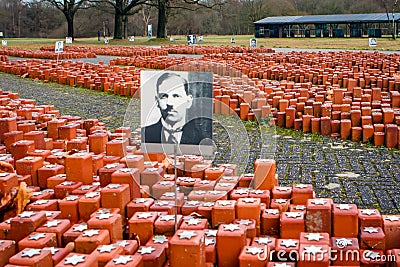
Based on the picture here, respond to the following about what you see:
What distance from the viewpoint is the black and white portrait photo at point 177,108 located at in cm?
334

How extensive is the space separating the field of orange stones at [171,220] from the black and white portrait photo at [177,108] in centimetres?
45

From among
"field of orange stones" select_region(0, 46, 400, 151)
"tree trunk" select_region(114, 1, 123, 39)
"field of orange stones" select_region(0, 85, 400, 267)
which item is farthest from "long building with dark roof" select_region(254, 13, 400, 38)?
"field of orange stones" select_region(0, 85, 400, 267)

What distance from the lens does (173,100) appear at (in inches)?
133

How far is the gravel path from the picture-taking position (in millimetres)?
4934

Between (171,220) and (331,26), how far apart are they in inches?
2061

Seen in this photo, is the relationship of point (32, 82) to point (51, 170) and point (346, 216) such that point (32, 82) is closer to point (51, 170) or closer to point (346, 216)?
point (51, 170)

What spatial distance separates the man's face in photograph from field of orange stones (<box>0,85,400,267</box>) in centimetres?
58

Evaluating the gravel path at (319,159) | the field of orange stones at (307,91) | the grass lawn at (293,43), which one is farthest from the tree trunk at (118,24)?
the gravel path at (319,159)

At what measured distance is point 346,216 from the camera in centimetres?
342

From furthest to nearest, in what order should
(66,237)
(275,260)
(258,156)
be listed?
(258,156) < (66,237) < (275,260)

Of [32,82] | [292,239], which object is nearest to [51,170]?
[292,239]

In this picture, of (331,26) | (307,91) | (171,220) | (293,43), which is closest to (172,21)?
(331,26)

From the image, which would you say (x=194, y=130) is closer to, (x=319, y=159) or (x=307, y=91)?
(x=319, y=159)

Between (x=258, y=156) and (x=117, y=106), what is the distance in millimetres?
4788
